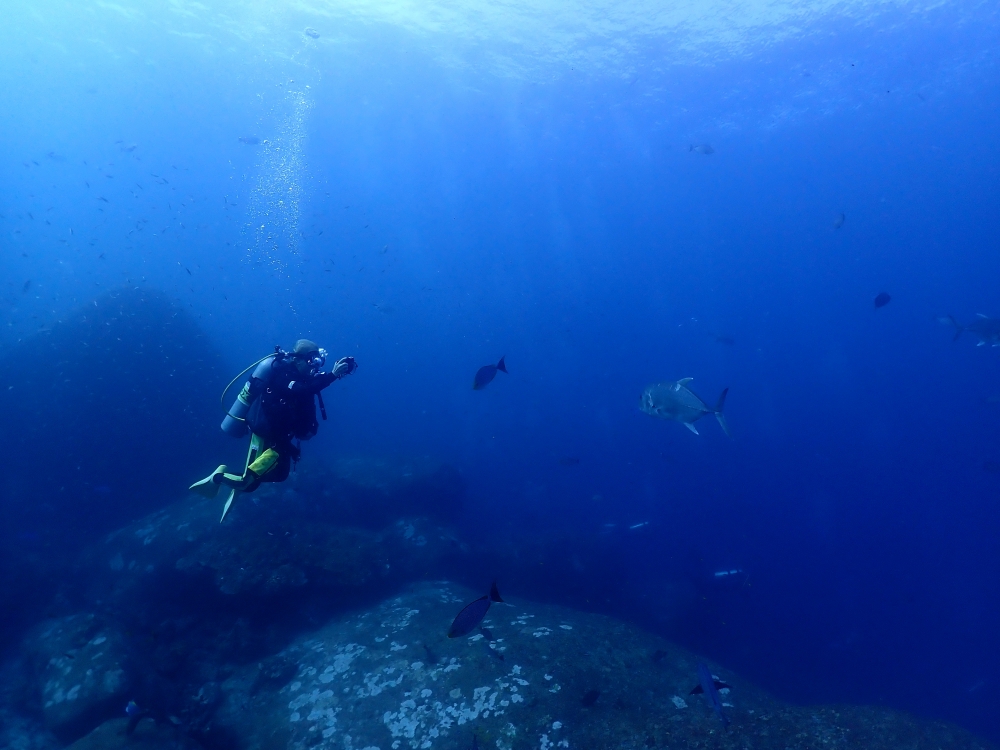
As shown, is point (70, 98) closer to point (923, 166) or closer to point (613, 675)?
point (613, 675)

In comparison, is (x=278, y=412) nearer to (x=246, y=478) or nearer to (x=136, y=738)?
(x=246, y=478)

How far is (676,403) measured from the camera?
7719mm

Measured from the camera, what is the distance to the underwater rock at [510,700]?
20.1ft

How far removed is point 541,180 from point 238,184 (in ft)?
267

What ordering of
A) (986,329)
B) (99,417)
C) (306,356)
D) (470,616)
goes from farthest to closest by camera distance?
(99,417), (986,329), (306,356), (470,616)

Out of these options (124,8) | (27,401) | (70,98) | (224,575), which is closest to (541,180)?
(124,8)

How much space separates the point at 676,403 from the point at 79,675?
33.6ft

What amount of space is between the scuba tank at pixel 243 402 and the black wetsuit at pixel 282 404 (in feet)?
0.17

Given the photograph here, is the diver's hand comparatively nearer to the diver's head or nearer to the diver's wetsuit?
the diver's wetsuit

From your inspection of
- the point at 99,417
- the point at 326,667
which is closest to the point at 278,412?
the point at 326,667

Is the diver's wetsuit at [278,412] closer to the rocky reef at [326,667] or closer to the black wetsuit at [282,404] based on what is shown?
the black wetsuit at [282,404]

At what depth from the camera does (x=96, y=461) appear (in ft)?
49.4

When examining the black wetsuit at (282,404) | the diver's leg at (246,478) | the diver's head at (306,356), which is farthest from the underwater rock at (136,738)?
the diver's head at (306,356)

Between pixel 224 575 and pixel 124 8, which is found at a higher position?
pixel 124 8
